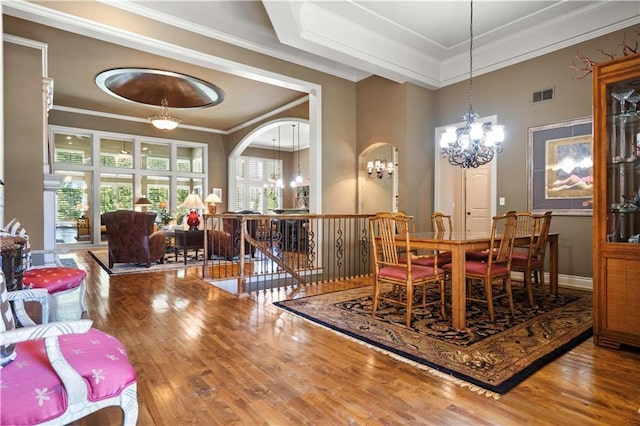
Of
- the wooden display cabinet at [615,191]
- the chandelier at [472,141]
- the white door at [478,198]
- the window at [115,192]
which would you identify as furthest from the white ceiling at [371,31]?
the window at [115,192]

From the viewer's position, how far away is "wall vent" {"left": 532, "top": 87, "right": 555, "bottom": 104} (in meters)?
4.99

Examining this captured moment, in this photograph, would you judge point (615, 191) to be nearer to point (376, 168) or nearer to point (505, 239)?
point (505, 239)

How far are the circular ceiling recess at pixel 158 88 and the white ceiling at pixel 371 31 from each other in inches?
14.7

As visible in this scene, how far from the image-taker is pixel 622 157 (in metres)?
2.73

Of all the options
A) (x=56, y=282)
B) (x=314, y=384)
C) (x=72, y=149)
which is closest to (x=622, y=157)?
(x=314, y=384)

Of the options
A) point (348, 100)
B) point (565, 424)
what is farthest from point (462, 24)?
point (565, 424)

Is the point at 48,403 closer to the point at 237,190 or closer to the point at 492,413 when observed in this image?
the point at 492,413

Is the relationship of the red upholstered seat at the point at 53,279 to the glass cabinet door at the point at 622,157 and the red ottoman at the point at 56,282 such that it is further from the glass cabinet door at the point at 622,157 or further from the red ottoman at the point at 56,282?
the glass cabinet door at the point at 622,157

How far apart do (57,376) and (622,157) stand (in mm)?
3764

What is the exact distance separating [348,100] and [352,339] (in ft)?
16.8

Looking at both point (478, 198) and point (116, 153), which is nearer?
point (478, 198)

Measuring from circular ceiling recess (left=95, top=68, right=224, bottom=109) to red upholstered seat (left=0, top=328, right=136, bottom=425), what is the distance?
249 inches

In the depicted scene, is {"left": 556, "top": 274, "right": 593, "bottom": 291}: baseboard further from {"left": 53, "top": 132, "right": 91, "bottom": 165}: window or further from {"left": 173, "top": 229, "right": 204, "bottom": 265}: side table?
{"left": 53, "top": 132, "right": 91, "bottom": 165}: window

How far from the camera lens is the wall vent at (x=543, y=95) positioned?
4.99 metres
